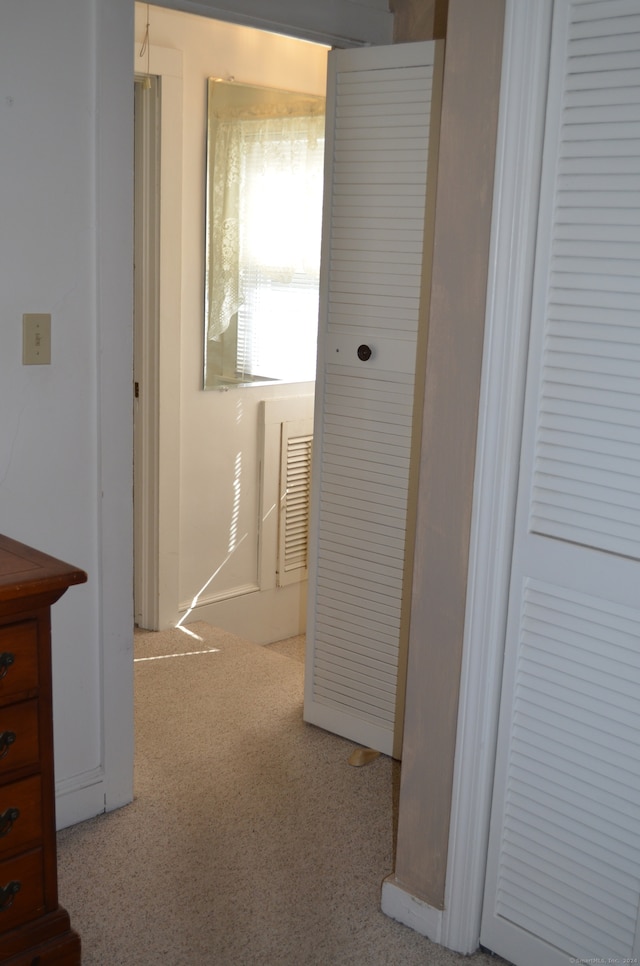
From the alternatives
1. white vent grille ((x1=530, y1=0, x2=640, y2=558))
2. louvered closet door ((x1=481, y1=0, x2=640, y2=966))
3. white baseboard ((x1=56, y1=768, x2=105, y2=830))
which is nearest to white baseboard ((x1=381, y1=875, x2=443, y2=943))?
louvered closet door ((x1=481, y1=0, x2=640, y2=966))

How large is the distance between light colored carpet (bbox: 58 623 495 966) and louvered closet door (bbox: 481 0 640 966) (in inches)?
11.7

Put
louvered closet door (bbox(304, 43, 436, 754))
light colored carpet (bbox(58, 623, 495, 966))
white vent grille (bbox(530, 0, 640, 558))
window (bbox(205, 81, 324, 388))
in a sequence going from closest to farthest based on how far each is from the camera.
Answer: white vent grille (bbox(530, 0, 640, 558)) < light colored carpet (bbox(58, 623, 495, 966)) < louvered closet door (bbox(304, 43, 436, 754)) < window (bbox(205, 81, 324, 388))

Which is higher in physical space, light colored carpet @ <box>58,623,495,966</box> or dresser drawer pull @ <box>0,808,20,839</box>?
dresser drawer pull @ <box>0,808,20,839</box>

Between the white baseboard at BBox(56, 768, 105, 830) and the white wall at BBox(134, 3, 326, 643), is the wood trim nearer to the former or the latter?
the white baseboard at BBox(56, 768, 105, 830)

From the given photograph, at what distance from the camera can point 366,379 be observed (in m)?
2.73

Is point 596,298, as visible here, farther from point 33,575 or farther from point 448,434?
point 33,575

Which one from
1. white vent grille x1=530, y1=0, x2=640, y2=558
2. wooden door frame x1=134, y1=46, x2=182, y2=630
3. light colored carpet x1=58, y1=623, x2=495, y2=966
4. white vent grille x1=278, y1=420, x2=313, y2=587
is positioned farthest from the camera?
white vent grille x1=278, y1=420, x2=313, y2=587

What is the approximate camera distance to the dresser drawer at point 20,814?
1.74 m

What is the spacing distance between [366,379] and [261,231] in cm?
124

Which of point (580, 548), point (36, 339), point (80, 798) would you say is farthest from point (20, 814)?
point (580, 548)

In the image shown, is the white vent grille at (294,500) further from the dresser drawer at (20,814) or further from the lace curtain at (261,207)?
the dresser drawer at (20,814)

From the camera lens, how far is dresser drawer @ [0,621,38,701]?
66.0 inches

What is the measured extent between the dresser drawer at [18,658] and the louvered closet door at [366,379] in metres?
1.26

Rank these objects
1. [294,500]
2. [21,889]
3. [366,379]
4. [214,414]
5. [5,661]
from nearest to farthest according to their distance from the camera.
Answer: [5,661] → [21,889] → [366,379] → [214,414] → [294,500]
